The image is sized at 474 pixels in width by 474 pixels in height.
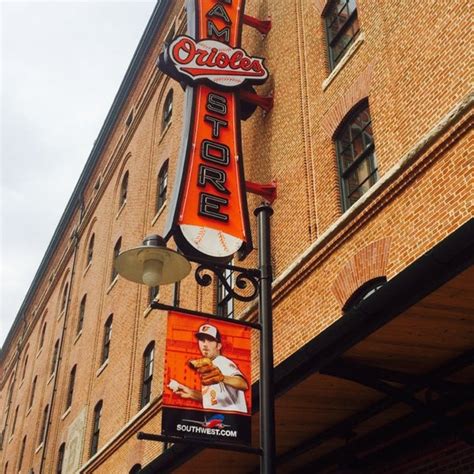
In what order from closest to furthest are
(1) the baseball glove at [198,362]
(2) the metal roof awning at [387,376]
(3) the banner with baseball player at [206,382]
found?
(2) the metal roof awning at [387,376] < (3) the banner with baseball player at [206,382] < (1) the baseball glove at [198,362]

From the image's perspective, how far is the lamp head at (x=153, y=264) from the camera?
7.71 metres

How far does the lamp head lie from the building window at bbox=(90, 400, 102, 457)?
54.5 ft

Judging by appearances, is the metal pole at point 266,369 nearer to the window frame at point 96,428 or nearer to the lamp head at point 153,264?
the lamp head at point 153,264

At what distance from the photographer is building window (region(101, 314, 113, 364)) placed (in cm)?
2475

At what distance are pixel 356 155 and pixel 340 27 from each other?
3489 millimetres

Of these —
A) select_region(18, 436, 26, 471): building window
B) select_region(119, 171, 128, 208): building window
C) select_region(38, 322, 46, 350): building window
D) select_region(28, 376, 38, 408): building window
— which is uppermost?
select_region(119, 171, 128, 208): building window

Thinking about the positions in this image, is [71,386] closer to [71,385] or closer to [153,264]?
[71,385]

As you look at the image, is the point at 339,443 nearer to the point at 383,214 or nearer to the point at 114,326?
the point at 383,214

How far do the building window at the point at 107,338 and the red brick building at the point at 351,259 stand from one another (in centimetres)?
95

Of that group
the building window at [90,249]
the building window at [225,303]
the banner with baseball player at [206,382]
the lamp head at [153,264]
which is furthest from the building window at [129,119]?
the banner with baseball player at [206,382]

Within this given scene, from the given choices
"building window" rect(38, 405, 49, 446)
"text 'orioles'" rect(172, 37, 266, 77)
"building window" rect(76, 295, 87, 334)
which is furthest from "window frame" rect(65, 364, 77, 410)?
"text 'orioles'" rect(172, 37, 266, 77)

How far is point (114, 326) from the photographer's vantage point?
24.0 metres

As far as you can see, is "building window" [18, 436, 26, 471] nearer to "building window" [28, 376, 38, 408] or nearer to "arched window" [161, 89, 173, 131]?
"building window" [28, 376, 38, 408]

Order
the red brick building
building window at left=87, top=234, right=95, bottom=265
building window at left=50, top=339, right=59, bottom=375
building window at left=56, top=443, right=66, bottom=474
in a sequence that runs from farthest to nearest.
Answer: building window at left=50, top=339, right=59, bottom=375 → building window at left=87, top=234, right=95, bottom=265 → building window at left=56, top=443, right=66, bottom=474 → the red brick building
